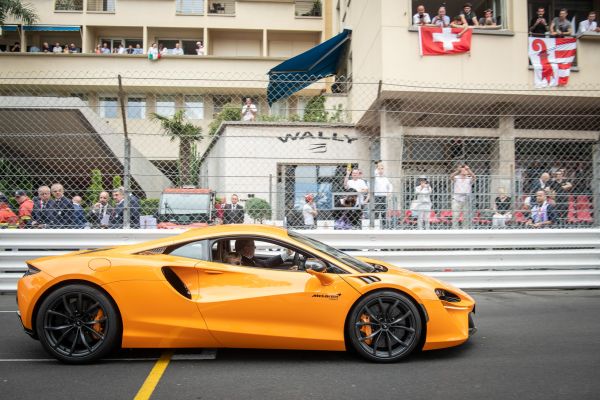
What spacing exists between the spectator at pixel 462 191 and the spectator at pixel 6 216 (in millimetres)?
6770

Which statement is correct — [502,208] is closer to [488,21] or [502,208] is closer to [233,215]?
[233,215]

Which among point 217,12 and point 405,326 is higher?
point 217,12

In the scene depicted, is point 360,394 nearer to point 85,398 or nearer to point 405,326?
point 405,326

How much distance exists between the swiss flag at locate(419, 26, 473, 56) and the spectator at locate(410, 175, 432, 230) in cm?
660

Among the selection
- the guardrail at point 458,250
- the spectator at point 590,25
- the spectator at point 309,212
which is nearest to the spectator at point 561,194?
the guardrail at point 458,250

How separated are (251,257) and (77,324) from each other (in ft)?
5.31

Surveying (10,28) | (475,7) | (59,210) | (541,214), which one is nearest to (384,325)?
(541,214)

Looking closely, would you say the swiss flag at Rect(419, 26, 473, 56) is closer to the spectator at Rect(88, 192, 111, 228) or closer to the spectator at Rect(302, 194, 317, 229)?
the spectator at Rect(302, 194, 317, 229)

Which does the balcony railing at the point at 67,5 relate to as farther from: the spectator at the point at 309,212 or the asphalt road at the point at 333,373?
the asphalt road at the point at 333,373

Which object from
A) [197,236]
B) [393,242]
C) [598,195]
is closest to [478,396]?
[197,236]

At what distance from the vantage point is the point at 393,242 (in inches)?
315

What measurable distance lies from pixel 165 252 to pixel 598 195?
702 centimetres

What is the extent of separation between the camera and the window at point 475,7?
1432cm

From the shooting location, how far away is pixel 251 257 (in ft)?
16.3
